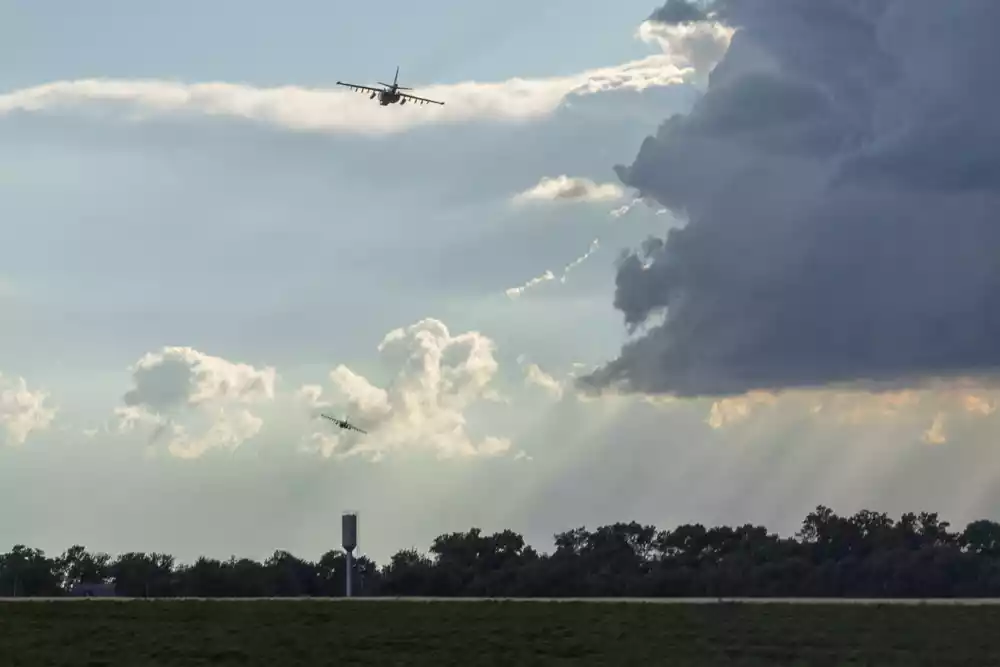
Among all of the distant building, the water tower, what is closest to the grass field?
the water tower

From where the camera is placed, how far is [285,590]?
311ft

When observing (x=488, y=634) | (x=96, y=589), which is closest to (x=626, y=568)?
(x=96, y=589)

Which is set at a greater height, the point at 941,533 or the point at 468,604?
the point at 941,533

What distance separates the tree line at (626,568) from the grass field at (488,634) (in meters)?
34.9

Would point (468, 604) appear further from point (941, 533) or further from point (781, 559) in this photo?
point (941, 533)

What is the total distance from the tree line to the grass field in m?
34.9

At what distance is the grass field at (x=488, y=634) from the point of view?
4469 centimetres

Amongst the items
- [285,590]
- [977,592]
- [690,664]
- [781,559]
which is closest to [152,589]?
[285,590]

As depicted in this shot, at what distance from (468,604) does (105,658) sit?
37.3 feet

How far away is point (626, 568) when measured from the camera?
102 m

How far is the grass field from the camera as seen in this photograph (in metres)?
44.7

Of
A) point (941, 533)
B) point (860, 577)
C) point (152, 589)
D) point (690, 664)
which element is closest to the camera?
point (690, 664)

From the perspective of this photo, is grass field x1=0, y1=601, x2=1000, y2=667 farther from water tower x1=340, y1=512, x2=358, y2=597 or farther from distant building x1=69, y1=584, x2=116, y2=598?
distant building x1=69, y1=584, x2=116, y2=598

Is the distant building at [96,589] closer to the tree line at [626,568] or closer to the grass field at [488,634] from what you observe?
the tree line at [626,568]
